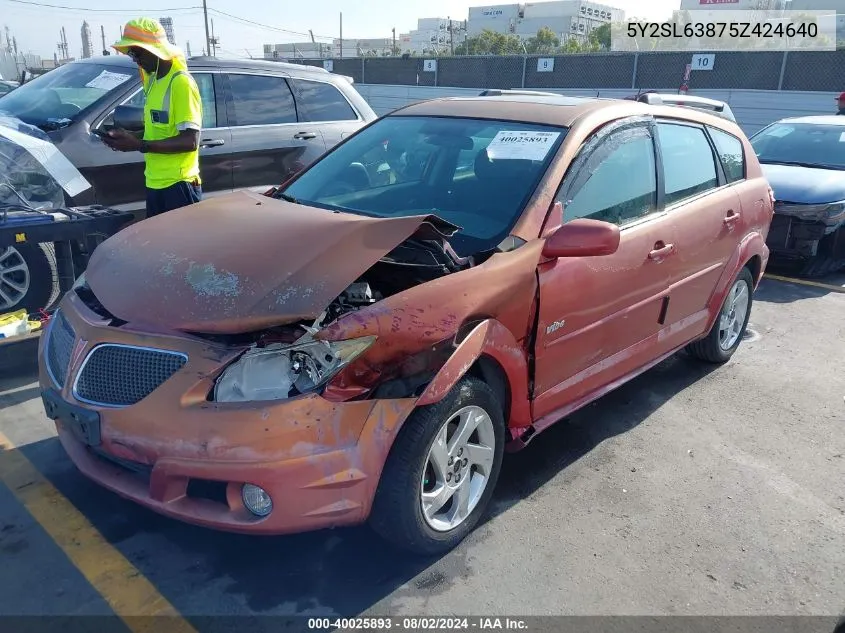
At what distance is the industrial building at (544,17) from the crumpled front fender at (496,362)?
90.1 meters

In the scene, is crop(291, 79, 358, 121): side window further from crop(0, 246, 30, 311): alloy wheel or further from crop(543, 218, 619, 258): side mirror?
crop(543, 218, 619, 258): side mirror

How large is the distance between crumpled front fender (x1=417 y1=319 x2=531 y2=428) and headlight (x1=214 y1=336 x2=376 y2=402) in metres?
0.32

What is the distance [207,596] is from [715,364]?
3950 mm

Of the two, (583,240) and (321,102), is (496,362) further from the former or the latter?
(321,102)

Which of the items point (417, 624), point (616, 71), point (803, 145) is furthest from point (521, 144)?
point (616, 71)

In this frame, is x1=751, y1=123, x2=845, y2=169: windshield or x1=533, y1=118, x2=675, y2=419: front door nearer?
x1=533, y1=118, x2=675, y2=419: front door

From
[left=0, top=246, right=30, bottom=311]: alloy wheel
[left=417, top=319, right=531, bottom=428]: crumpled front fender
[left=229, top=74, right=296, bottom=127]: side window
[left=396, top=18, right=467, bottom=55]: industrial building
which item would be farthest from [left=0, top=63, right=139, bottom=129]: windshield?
[left=396, top=18, right=467, bottom=55]: industrial building

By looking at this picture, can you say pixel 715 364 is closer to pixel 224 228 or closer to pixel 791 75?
pixel 224 228

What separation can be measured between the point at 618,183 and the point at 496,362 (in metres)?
1.34

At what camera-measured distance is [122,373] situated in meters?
2.56

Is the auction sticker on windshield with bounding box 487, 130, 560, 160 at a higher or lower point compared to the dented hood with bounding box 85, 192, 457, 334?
higher

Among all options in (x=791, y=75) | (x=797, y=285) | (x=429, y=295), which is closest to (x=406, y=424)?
(x=429, y=295)

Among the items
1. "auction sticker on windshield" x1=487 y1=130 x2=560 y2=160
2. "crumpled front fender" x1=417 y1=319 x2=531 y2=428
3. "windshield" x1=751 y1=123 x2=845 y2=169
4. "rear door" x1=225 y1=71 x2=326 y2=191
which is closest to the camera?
"crumpled front fender" x1=417 y1=319 x2=531 y2=428

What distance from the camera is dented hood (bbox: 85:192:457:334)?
2490 millimetres
